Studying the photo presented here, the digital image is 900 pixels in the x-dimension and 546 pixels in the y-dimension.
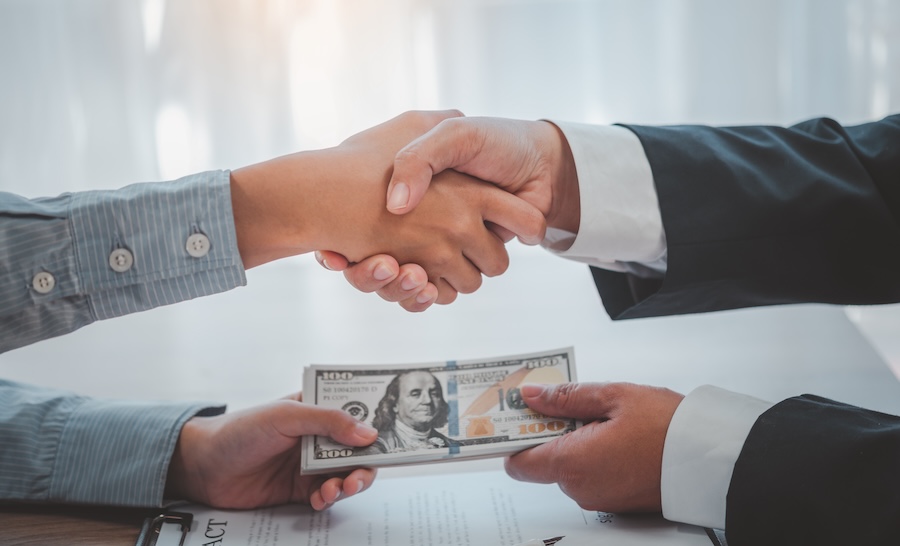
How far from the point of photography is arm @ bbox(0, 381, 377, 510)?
0.96 metres

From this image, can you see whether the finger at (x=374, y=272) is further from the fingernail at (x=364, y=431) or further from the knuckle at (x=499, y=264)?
the fingernail at (x=364, y=431)

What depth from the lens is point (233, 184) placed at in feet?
3.44

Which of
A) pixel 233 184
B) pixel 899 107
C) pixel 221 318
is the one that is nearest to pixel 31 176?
pixel 221 318

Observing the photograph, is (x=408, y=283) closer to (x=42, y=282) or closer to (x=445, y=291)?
(x=445, y=291)

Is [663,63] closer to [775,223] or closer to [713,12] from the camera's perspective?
[713,12]

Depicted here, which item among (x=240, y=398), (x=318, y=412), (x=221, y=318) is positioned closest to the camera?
(x=318, y=412)

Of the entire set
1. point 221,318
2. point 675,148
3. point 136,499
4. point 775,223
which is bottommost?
point 136,499

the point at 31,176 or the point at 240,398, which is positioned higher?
the point at 31,176

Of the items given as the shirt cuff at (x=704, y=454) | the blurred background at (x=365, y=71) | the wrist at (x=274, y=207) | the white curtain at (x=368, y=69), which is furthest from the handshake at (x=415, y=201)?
the white curtain at (x=368, y=69)

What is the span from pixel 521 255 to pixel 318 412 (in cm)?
159

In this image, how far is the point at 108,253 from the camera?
94 centimetres

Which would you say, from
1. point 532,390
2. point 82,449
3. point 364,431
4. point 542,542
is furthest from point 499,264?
point 82,449

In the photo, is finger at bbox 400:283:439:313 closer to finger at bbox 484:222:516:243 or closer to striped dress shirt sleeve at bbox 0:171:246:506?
finger at bbox 484:222:516:243

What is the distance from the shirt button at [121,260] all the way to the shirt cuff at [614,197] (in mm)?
576
